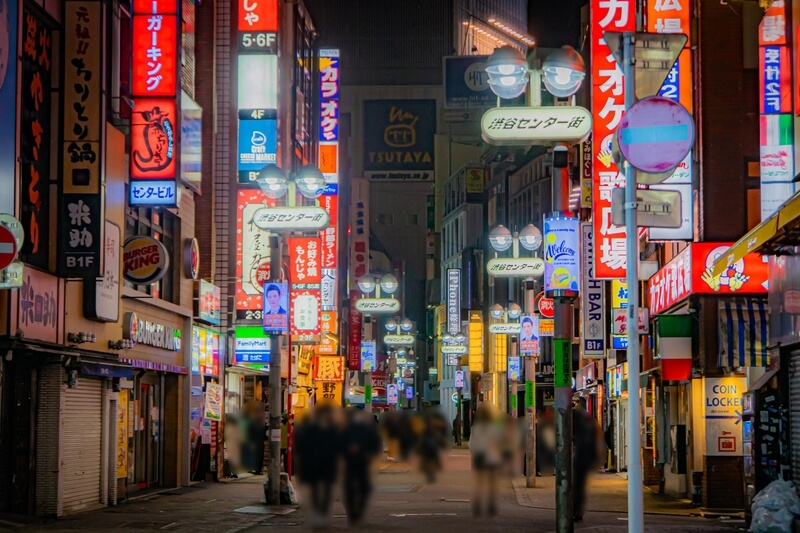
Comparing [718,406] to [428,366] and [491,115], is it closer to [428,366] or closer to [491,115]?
[491,115]

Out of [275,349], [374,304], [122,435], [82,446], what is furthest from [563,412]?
[374,304]

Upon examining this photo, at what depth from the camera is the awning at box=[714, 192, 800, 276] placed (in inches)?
560

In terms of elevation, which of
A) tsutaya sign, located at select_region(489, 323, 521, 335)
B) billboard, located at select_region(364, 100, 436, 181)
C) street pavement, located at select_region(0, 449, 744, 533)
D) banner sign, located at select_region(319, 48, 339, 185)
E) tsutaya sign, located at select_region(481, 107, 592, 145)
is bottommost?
street pavement, located at select_region(0, 449, 744, 533)

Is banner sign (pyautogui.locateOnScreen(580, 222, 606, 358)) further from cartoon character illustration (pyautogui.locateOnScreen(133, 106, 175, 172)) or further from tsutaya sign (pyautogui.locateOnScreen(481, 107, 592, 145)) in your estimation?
tsutaya sign (pyautogui.locateOnScreen(481, 107, 592, 145))

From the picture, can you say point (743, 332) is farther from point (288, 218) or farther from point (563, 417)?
point (563, 417)

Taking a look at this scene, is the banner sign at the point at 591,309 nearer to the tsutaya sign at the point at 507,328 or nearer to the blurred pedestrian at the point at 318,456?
the tsutaya sign at the point at 507,328

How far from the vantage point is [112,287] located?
24234 mm

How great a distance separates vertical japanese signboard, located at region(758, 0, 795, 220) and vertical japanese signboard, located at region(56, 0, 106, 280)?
1178 centimetres

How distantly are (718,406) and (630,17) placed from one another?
30.2 ft

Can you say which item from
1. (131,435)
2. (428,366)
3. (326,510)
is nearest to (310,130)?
(131,435)

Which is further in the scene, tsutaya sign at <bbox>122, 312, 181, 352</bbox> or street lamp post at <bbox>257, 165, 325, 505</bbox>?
tsutaya sign at <bbox>122, 312, 181, 352</bbox>

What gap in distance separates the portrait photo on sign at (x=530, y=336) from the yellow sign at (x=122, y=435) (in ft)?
42.2

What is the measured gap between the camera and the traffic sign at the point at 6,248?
1444 centimetres

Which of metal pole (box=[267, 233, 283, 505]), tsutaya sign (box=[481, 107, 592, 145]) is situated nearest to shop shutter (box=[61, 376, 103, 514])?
metal pole (box=[267, 233, 283, 505])
